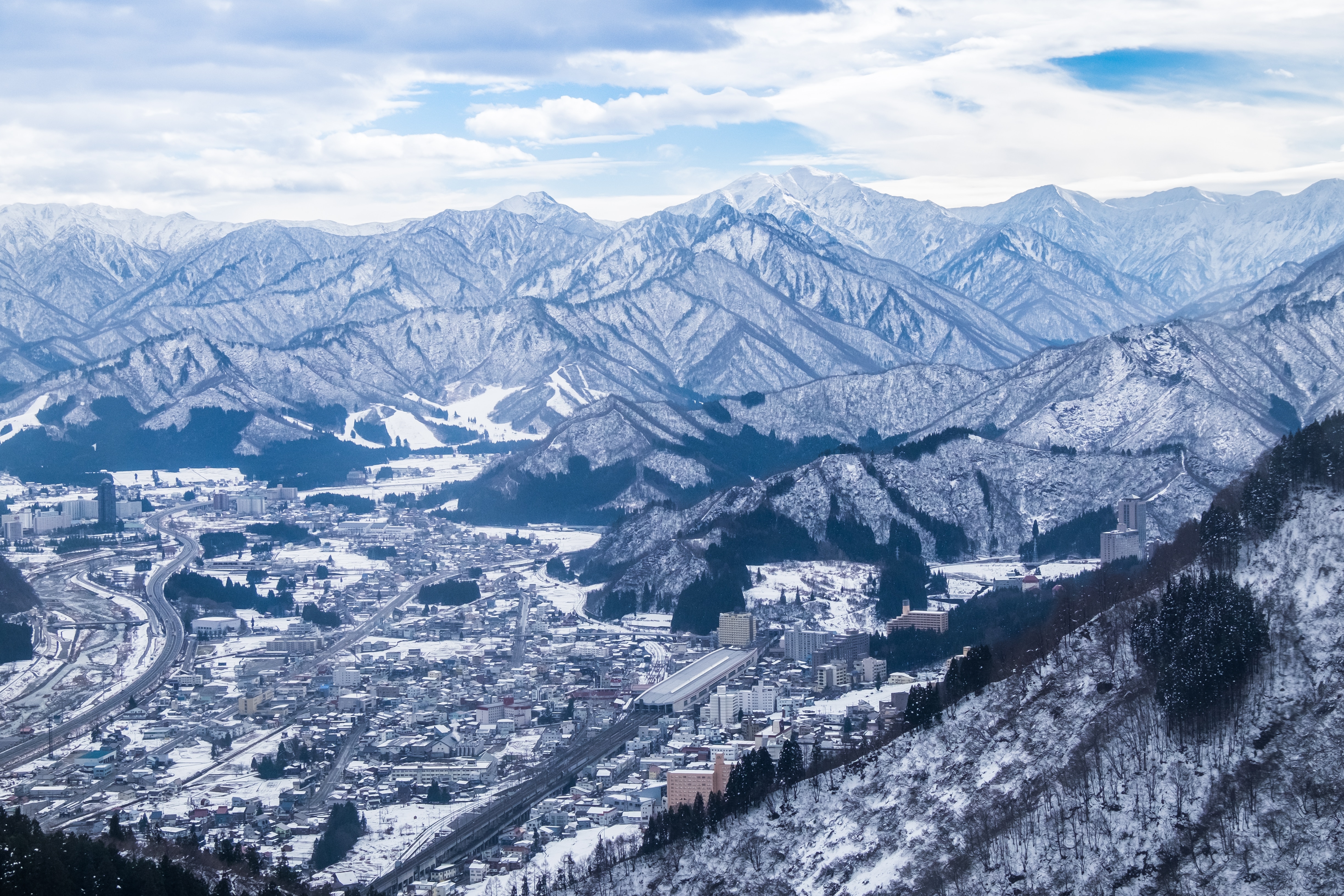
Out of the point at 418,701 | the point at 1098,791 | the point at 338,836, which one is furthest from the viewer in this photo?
the point at 418,701

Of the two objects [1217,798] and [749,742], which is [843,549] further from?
[1217,798]

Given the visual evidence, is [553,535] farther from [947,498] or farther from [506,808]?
[506,808]

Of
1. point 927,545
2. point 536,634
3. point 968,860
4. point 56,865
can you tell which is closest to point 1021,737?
point 968,860

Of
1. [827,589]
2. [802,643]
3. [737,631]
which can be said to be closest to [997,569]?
[827,589]

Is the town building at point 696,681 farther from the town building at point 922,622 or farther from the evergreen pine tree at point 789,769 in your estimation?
the evergreen pine tree at point 789,769

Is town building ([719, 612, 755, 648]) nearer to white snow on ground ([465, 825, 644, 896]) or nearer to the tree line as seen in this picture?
the tree line

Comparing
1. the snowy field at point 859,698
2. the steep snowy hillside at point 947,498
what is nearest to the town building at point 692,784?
the snowy field at point 859,698
